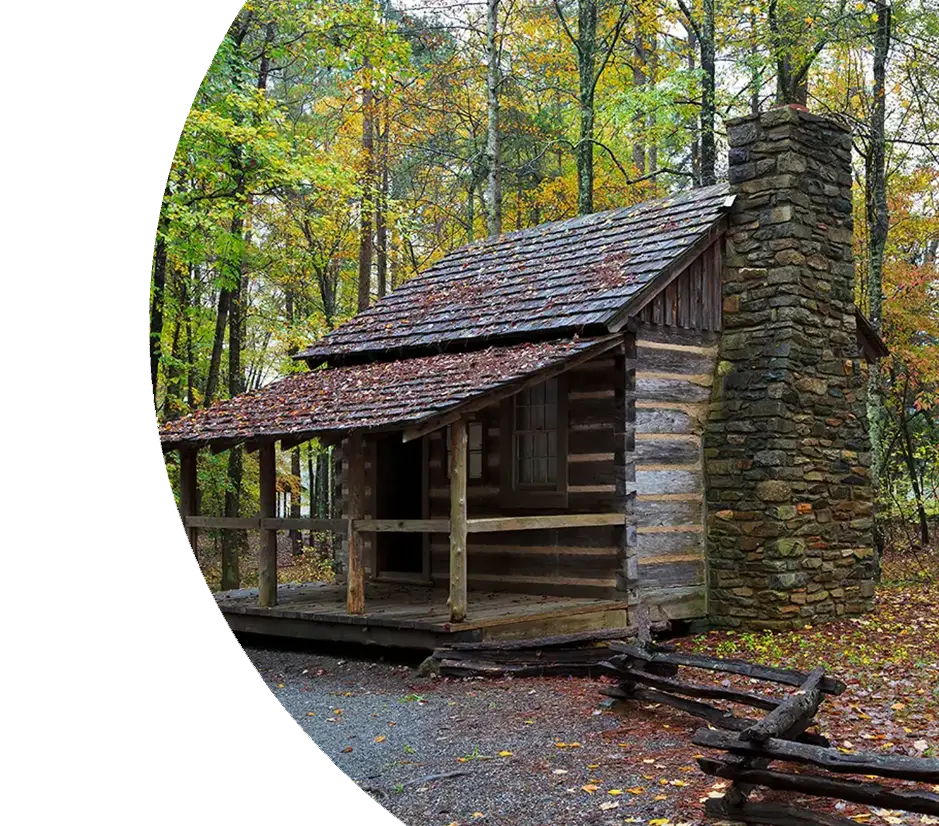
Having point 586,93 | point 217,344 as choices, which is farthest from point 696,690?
point 586,93

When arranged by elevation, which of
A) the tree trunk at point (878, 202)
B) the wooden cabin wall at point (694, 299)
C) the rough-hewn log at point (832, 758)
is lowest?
the rough-hewn log at point (832, 758)

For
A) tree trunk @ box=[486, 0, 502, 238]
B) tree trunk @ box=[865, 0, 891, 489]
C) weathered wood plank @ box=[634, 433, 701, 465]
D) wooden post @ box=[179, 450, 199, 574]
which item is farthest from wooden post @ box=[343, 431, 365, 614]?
tree trunk @ box=[486, 0, 502, 238]

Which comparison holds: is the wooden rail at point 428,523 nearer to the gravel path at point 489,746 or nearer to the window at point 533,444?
the window at point 533,444

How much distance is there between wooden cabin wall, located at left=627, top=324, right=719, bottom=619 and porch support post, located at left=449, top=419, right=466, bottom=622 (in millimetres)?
2045

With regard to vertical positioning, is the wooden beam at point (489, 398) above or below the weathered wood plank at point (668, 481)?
above

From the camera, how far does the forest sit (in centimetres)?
1611

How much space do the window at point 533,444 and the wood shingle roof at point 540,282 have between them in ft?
2.55

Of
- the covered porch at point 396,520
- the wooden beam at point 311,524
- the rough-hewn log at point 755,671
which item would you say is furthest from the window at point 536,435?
the rough-hewn log at point 755,671

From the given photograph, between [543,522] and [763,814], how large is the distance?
18.3 feet

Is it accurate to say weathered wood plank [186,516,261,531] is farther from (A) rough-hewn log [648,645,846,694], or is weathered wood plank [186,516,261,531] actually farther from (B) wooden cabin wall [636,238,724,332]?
(A) rough-hewn log [648,645,846,694]

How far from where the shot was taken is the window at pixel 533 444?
11.8m

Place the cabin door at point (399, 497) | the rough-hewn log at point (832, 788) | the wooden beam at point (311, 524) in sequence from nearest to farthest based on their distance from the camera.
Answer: the rough-hewn log at point (832, 788)
the wooden beam at point (311, 524)
the cabin door at point (399, 497)

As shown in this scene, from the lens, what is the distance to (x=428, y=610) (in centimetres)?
1100

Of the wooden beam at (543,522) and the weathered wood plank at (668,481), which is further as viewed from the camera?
the weathered wood plank at (668,481)
